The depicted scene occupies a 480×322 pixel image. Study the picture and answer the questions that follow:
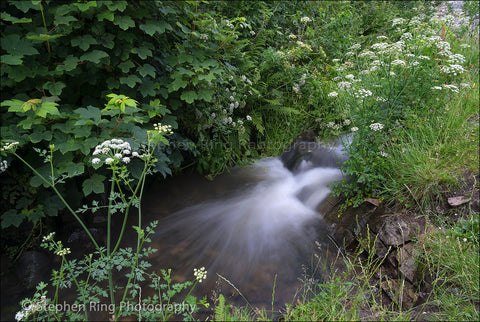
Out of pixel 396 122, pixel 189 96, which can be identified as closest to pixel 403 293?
pixel 396 122

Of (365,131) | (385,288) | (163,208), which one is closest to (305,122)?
(365,131)

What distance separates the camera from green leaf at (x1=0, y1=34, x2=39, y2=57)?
230 cm

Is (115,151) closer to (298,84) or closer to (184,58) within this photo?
(184,58)

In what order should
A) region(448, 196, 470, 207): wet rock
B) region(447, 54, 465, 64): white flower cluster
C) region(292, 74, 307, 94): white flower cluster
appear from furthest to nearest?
region(292, 74, 307, 94): white flower cluster < region(447, 54, 465, 64): white flower cluster < region(448, 196, 470, 207): wet rock

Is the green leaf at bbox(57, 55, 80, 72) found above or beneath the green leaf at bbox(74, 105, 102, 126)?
above

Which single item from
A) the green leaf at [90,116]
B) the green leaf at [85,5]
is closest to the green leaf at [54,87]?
the green leaf at [90,116]

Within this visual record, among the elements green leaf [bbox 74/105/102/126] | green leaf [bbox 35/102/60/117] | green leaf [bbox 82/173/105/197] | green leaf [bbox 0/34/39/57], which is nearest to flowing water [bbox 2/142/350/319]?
green leaf [bbox 82/173/105/197]

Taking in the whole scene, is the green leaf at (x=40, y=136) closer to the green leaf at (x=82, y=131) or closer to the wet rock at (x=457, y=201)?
the green leaf at (x=82, y=131)

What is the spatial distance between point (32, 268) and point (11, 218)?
527mm

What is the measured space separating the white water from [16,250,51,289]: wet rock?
3.47 feet

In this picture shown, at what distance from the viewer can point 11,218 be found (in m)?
2.59

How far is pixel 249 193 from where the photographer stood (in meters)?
4.13

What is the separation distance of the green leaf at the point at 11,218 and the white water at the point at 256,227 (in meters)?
1.24

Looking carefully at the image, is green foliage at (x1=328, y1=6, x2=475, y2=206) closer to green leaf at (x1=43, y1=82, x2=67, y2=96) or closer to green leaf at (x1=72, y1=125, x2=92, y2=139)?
green leaf at (x1=72, y1=125, x2=92, y2=139)
